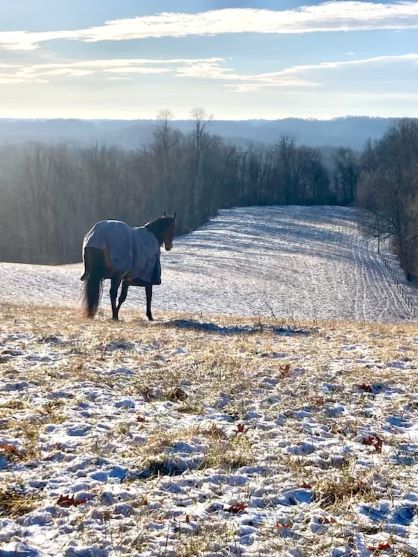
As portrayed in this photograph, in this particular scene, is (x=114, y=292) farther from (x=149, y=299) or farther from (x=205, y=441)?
(x=205, y=441)

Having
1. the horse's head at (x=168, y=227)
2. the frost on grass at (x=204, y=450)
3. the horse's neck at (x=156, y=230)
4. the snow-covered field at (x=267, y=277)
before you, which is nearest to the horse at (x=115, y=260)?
the horse's neck at (x=156, y=230)

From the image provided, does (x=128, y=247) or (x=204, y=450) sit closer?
(x=204, y=450)

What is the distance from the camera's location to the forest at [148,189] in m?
62.4

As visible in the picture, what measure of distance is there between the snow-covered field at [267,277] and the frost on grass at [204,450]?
8.53 meters

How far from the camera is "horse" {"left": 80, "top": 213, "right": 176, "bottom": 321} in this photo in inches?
577

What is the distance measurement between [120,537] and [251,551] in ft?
3.02

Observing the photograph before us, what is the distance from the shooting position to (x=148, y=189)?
80.9 m

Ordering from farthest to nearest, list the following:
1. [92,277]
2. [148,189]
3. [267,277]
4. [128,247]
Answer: [148,189], [267,277], [128,247], [92,277]

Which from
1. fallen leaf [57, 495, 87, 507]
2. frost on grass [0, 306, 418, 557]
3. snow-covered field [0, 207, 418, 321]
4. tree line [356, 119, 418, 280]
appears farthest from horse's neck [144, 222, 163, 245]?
tree line [356, 119, 418, 280]

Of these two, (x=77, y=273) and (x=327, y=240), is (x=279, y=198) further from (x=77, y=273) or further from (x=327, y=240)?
(x=77, y=273)

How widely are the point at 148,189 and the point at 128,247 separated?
2625 inches

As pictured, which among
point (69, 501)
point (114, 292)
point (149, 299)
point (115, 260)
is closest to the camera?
point (69, 501)

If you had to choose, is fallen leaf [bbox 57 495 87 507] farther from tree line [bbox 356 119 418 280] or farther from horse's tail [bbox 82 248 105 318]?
tree line [bbox 356 119 418 280]

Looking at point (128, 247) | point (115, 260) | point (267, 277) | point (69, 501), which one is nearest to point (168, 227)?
point (128, 247)
